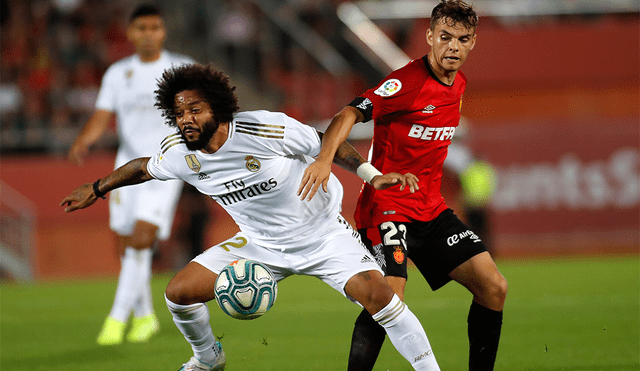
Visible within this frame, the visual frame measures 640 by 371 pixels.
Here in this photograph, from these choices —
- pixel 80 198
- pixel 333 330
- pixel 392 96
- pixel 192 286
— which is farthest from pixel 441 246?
pixel 333 330

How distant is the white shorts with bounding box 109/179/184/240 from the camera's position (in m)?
6.96

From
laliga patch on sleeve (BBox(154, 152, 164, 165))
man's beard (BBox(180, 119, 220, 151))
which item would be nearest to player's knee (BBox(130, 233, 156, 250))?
laliga patch on sleeve (BBox(154, 152, 164, 165))

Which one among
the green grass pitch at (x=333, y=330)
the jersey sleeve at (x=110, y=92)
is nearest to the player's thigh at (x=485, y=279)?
the green grass pitch at (x=333, y=330)

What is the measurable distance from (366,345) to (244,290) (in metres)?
0.74

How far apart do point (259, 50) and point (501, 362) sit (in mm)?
12748

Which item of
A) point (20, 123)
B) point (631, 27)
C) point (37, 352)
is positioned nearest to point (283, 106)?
point (20, 123)

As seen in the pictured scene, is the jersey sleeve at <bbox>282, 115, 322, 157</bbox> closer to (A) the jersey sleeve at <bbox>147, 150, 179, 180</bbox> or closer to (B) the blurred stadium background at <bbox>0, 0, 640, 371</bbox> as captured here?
(A) the jersey sleeve at <bbox>147, 150, 179, 180</bbox>

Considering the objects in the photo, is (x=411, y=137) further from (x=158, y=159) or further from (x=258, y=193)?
(x=158, y=159)

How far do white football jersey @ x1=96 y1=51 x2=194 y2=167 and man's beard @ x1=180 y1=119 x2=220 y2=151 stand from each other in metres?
2.71

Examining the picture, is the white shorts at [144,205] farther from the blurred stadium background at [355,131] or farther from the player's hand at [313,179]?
the player's hand at [313,179]

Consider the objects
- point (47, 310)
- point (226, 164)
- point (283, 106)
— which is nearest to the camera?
point (226, 164)

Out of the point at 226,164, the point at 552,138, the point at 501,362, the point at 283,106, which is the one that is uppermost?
the point at 283,106

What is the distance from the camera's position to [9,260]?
45.2 feet

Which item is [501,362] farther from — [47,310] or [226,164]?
[47,310]
